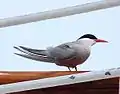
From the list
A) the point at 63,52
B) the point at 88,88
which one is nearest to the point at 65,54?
the point at 63,52

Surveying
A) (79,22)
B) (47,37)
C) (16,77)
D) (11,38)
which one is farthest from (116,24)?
(16,77)

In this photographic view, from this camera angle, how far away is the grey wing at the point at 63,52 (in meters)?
0.65

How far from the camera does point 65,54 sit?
0.66m

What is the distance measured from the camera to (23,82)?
0.53m

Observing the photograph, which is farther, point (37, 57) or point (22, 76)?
point (37, 57)

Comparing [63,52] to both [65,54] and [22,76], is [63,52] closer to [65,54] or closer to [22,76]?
[65,54]

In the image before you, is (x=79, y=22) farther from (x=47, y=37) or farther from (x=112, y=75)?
(x=112, y=75)

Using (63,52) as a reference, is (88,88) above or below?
below

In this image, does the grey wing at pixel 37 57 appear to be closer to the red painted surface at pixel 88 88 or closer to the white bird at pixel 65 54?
the white bird at pixel 65 54

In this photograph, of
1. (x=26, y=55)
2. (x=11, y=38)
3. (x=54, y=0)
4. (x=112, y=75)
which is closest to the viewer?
(x=112, y=75)

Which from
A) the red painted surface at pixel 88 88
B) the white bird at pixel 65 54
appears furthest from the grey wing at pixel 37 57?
the red painted surface at pixel 88 88

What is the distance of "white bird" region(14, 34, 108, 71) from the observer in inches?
25.4

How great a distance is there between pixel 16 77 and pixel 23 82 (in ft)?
0.08

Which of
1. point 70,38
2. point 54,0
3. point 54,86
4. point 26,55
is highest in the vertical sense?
point 54,0
